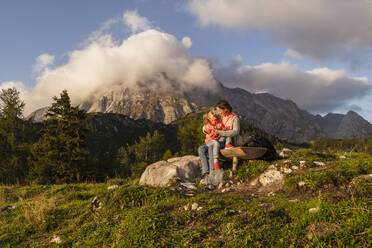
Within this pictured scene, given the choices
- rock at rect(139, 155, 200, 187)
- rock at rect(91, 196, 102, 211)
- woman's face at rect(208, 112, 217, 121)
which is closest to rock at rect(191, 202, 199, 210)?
rock at rect(91, 196, 102, 211)

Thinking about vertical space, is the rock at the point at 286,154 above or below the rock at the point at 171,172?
above

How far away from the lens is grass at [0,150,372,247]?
155 inches

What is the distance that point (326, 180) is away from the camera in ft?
23.5

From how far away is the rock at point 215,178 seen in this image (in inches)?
375

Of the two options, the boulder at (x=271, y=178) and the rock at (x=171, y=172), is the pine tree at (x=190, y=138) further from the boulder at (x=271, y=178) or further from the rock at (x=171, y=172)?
the boulder at (x=271, y=178)

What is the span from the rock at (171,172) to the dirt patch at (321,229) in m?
6.73

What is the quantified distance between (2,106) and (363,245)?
44.5m

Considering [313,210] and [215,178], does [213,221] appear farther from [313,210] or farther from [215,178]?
[215,178]

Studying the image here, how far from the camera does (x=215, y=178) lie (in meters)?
9.66

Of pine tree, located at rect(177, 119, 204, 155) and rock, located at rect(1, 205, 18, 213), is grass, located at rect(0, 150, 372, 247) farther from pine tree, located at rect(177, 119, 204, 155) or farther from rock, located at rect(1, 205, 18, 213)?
pine tree, located at rect(177, 119, 204, 155)

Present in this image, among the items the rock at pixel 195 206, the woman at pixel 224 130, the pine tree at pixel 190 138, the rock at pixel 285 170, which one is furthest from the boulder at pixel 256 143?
the pine tree at pixel 190 138

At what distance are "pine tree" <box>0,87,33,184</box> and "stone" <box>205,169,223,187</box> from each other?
3167 centimetres

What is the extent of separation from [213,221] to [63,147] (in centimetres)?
2628

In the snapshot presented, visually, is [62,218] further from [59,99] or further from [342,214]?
[59,99]
